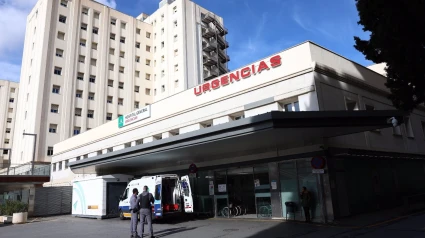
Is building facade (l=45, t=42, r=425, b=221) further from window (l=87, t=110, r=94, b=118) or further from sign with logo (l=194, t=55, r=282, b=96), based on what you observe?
window (l=87, t=110, r=94, b=118)

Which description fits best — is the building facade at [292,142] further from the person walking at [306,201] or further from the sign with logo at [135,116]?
the sign with logo at [135,116]

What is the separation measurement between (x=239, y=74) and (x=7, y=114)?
69.0 metres

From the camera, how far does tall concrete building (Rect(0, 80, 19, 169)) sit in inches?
2624

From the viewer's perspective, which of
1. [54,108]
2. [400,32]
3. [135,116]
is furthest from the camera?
[54,108]

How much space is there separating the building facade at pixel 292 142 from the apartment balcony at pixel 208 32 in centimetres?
2961

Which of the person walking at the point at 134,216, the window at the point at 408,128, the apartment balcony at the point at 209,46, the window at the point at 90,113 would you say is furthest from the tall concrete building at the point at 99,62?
the person walking at the point at 134,216

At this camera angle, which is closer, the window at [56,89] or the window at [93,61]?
the window at [56,89]

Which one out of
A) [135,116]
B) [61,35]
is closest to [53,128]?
[61,35]

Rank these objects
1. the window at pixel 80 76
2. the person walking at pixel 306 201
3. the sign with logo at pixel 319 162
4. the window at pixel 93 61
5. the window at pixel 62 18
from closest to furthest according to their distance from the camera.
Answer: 1. the sign with logo at pixel 319 162
2. the person walking at pixel 306 201
3. the window at pixel 80 76
4. the window at pixel 62 18
5. the window at pixel 93 61

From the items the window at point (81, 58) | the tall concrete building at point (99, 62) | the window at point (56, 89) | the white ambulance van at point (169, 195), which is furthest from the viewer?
the window at point (81, 58)

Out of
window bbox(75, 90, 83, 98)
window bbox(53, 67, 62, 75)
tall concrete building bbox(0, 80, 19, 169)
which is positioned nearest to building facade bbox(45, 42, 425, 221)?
window bbox(75, 90, 83, 98)

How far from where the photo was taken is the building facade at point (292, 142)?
12.7m

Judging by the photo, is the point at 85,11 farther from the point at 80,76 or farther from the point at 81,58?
the point at 80,76

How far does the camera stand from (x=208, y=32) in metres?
49.6
